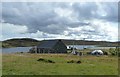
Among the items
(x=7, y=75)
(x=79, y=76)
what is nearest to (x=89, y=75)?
(x=79, y=76)

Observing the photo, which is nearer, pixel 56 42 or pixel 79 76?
pixel 79 76

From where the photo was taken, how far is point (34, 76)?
2656 centimetres

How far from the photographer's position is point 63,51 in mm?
106250

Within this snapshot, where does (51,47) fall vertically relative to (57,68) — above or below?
above

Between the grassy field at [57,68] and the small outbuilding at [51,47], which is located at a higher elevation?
the small outbuilding at [51,47]

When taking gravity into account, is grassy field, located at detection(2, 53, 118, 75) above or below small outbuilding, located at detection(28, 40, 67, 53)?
below

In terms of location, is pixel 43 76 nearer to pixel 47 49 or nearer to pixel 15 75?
pixel 15 75

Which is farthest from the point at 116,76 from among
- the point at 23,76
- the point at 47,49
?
the point at 47,49

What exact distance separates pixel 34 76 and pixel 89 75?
202 inches

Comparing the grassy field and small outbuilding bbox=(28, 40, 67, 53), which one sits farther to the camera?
small outbuilding bbox=(28, 40, 67, 53)

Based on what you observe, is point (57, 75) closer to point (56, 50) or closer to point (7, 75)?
point (7, 75)

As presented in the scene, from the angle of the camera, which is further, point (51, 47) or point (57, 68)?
point (51, 47)

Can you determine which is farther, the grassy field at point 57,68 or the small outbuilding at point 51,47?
the small outbuilding at point 51,47

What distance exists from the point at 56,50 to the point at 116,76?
7519cm
